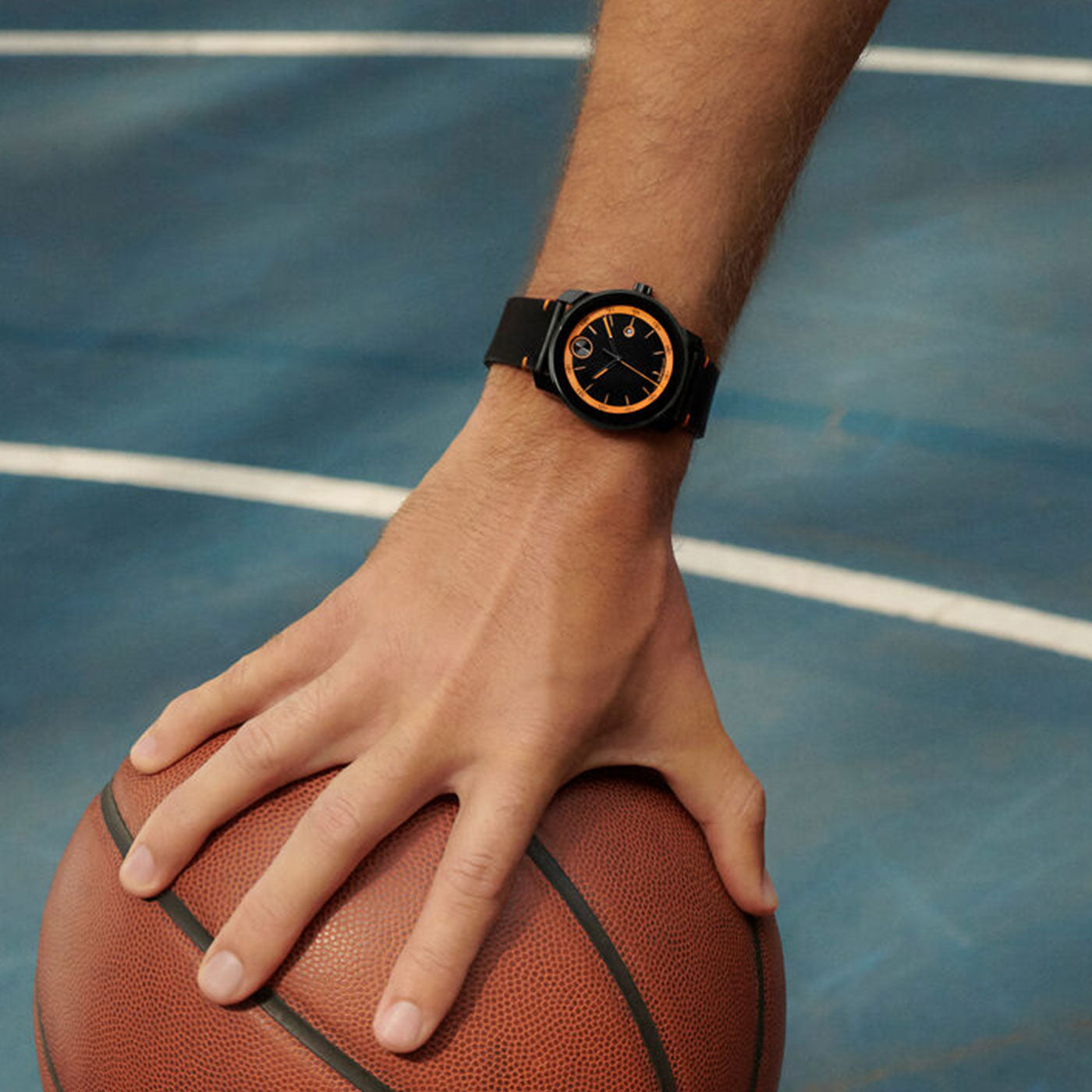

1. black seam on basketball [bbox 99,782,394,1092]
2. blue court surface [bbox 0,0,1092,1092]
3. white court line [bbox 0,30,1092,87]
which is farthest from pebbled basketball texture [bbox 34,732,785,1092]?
white court line [bbox 0,30,1092,87]

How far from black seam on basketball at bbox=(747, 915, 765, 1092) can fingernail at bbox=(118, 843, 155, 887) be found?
0.73 meters

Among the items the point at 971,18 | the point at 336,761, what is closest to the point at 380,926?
the point at 336,761

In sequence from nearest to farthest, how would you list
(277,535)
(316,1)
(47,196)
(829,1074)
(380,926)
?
1. (380,926)
2. (829,1074)
3. (277,535)
4. (47,196)
5. (316,1)

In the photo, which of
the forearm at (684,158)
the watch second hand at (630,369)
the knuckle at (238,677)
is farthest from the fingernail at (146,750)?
the watch second hand at (630,369)

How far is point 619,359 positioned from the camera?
68.4 inches

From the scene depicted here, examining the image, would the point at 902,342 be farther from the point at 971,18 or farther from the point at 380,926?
the point at 380,926

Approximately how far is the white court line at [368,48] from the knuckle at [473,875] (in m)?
4.73

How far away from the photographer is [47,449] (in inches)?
159

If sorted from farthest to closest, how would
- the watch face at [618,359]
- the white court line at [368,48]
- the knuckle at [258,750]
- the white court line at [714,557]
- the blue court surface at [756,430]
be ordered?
the white court line at [368,48], the white court line at [714,557], the blue court surface at [756,430], the watch face at [618,359], the knuckle at [258,750]

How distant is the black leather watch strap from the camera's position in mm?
1805

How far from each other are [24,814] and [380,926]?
1.55 metres

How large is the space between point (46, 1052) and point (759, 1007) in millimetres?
898

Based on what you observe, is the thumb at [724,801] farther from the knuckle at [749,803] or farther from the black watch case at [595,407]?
the black watch case at [595,407]

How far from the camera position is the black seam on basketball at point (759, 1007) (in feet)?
6.06
